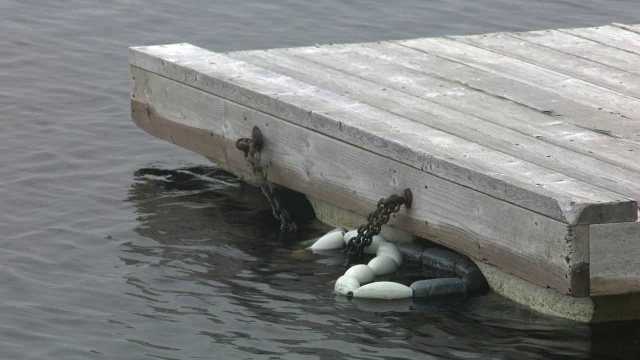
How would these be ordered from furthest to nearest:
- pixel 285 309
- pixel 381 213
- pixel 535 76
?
1. pixel 535 76
2. pixel 381 213
3. pixel 285 309

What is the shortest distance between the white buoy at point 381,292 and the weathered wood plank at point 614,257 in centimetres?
118

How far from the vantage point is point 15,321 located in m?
7.23

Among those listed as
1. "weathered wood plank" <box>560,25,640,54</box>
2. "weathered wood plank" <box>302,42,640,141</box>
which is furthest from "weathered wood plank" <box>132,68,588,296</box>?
"weathered wood plank" <box>560,25,640,54</box>

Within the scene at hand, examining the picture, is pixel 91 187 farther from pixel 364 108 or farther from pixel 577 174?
pixel 577 174

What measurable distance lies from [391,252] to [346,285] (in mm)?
496

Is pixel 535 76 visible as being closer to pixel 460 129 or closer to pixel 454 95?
pixel 454 95

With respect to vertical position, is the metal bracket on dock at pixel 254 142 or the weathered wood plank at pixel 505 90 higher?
the weathered wood plank at pixel 505 90

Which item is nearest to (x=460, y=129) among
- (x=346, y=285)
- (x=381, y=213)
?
(x=381, y=213)

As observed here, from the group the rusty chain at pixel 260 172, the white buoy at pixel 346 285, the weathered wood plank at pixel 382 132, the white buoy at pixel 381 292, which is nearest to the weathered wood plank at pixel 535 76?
the weathered wood plank at pixel 382 132

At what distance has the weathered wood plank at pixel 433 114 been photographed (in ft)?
24.0

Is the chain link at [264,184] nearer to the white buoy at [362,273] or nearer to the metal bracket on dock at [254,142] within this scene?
the metal bracket on dock at [254,142]

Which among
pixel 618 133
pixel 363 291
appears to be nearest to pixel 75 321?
pixel 363 291

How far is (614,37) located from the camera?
10578 mm

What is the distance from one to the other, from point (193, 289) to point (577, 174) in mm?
2108
